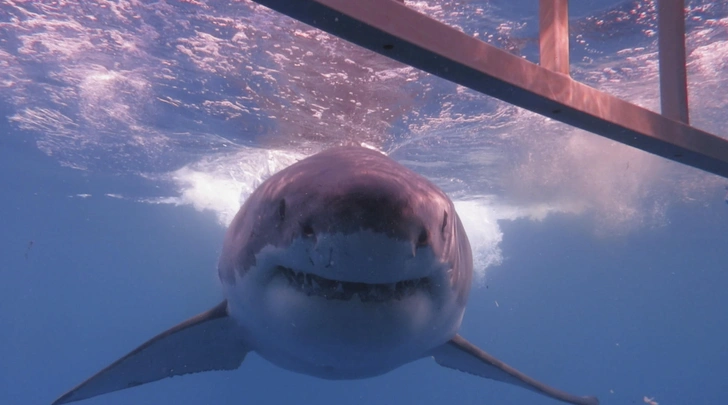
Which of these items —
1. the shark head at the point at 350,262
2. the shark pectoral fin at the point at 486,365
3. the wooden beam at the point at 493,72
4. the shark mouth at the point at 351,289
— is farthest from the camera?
the shark pectoral fin at the point at 486,365

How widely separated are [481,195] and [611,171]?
654cm

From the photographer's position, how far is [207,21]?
8.93 meters

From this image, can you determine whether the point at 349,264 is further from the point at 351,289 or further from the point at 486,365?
the point at 486,365

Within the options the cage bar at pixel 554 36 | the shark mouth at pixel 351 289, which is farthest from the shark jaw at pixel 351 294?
the cage bar at pixel 554 36

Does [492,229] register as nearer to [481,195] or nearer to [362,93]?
[481,195]

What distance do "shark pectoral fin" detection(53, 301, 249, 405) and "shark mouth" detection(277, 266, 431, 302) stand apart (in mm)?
2175

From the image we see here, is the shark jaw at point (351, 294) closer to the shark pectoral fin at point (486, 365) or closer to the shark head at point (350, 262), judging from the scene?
the shark head at point (350, 262)

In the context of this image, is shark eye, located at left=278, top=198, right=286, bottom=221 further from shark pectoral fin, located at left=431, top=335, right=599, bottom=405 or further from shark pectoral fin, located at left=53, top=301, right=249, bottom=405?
shark pectoral fin, located at left=431, top=335, right=599, bottom=405

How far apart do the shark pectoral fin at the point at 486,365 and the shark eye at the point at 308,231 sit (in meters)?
3.20

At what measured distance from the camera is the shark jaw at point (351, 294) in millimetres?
2178

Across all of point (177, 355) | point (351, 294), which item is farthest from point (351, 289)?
point (177, 355)

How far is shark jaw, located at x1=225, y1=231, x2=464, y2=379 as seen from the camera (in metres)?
2.18

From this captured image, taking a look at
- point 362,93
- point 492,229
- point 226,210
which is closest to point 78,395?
point 362,93

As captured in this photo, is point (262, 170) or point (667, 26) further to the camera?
point (262, 170)
